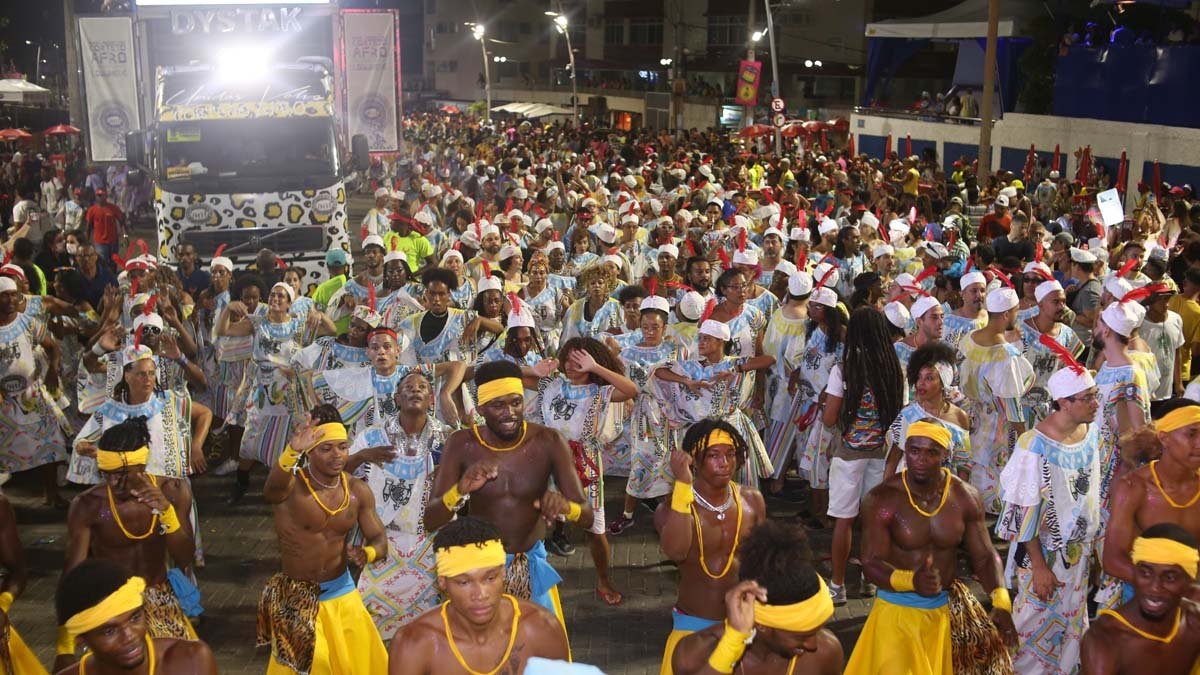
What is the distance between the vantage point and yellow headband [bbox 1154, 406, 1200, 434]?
219 inches

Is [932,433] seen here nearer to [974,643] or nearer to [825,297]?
[974,643]

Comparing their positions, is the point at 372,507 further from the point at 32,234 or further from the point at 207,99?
the point at 32,234

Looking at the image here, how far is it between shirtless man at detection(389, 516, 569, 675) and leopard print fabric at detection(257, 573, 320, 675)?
62.2 inches

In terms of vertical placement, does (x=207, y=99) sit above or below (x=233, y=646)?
above

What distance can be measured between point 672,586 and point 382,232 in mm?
8257

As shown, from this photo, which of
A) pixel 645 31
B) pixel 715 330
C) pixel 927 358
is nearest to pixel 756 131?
pixel 715 330

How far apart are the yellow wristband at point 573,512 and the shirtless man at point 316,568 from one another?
0.99m

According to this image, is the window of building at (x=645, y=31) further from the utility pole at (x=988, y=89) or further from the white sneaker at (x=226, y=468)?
the white sneaker at (x=226, y=468)

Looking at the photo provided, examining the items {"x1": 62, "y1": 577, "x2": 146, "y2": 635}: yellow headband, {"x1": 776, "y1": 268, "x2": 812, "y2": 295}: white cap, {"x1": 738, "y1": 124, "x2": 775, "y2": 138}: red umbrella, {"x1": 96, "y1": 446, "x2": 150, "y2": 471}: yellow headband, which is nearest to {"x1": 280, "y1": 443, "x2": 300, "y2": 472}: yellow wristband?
{"x1": 96, "y1": 446, "x2": 150, "y2": 471}: yellow headband

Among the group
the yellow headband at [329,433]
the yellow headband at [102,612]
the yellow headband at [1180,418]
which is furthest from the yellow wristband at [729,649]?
the yellow headband at [1180,418]

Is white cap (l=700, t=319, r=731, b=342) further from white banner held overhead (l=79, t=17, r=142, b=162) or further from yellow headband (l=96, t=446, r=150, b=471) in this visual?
white banner held overhead (l=79, t=17, r=142, b=162)

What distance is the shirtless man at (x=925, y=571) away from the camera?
5480 millimetres

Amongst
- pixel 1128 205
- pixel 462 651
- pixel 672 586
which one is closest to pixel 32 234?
pixel 672 586

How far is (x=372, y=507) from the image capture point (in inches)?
241
